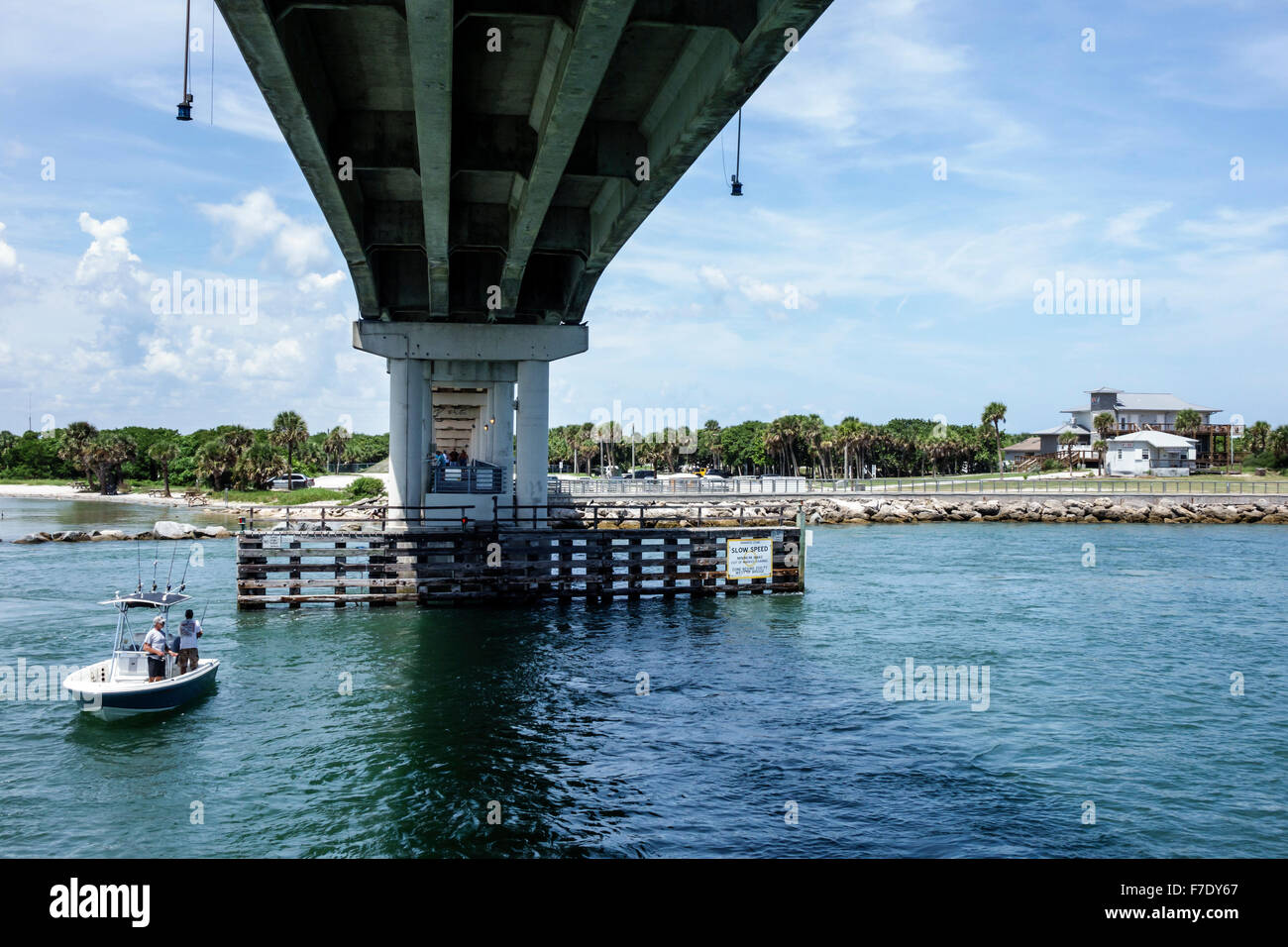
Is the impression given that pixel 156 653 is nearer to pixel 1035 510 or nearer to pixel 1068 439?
pixel 1035 510

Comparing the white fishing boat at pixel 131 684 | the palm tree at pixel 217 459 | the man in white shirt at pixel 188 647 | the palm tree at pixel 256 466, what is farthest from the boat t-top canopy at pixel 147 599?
the palm tree at pixel 217 459

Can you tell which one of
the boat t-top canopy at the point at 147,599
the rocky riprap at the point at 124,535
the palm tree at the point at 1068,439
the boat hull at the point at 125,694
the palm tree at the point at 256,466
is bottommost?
the boat hull at the point at 125,694

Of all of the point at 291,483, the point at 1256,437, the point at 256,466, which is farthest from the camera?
the point at 1256,437

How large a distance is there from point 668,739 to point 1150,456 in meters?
123

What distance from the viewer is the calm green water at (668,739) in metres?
13.6

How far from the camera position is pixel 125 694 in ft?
62.1

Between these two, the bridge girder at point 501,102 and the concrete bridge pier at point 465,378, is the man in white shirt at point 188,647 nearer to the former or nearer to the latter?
the bridge girder at point 501,102

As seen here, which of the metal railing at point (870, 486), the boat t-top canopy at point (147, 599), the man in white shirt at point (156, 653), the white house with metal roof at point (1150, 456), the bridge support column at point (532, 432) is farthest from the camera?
the white house with metal roof at point (1150, 456)

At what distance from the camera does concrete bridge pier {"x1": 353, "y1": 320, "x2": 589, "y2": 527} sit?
35281mm

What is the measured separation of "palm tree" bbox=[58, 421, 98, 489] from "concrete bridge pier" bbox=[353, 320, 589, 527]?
100 metres

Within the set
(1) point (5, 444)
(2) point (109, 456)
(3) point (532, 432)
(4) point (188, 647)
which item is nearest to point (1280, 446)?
(3) point (532, 432)
